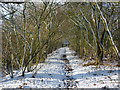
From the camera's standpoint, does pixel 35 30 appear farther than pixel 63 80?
Yes

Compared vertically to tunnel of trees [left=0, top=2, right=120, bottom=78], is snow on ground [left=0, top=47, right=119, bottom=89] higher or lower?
lower

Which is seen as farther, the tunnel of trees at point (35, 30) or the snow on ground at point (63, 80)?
the tunnel of trees at point (35, 30)

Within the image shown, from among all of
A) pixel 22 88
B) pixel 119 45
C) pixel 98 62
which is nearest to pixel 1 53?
pixel 22 88

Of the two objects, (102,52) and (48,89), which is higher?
(102,52)

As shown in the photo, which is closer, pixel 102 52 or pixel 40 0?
pixel 102 52

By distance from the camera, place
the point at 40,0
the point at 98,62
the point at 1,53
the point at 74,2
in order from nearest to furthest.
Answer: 1. the point at 1,53
2. the point at 98,62
3. the point at 40,0
4. the point at 74,2

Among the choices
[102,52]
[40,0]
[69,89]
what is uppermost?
[40,0]

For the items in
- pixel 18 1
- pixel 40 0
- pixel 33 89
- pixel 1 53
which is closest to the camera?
pixel 33 89

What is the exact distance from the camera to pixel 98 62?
1231 centimetres

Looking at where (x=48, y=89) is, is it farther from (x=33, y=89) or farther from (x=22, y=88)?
(x=22, y=88)

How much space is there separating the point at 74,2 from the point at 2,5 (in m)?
7.79

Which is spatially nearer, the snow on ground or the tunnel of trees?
the snow on ground

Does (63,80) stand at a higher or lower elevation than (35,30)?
lower

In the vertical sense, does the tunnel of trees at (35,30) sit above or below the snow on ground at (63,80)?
above
